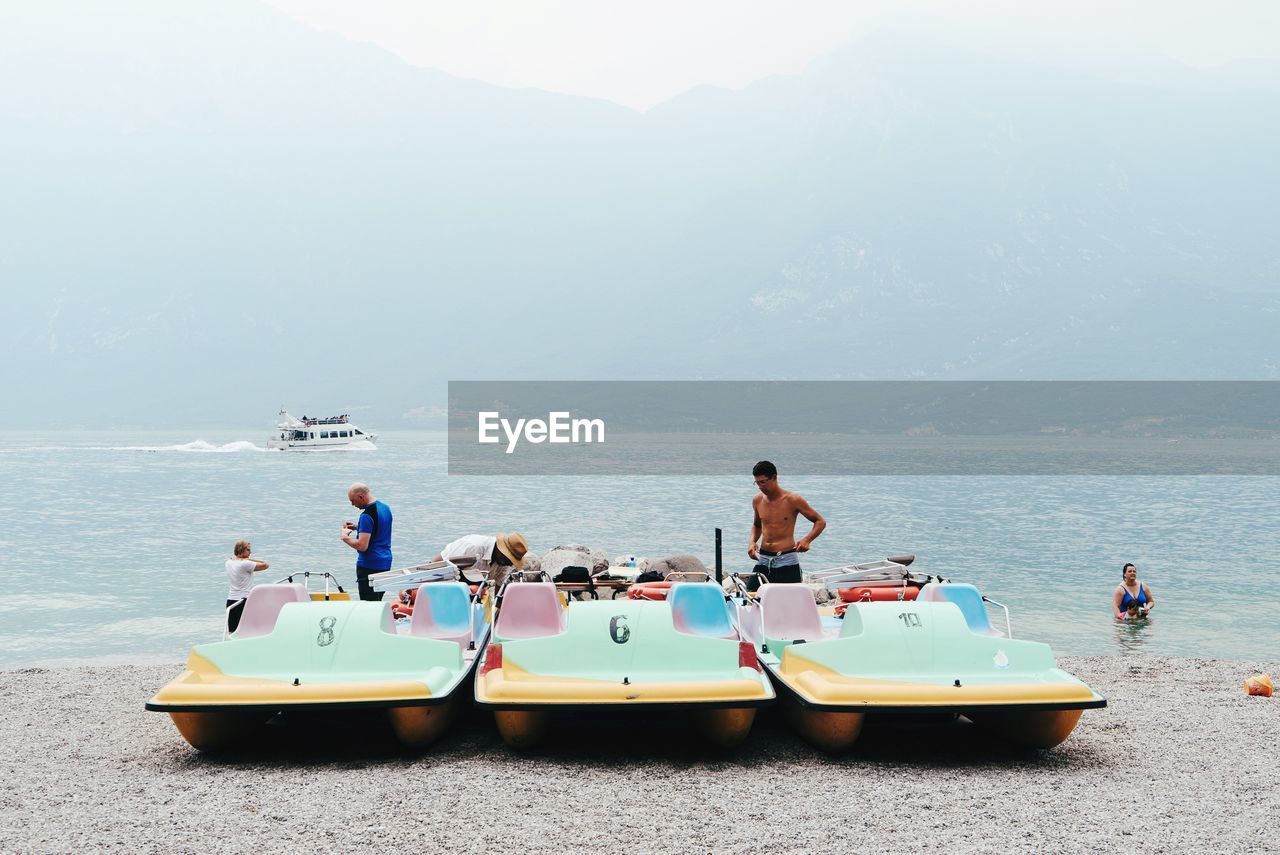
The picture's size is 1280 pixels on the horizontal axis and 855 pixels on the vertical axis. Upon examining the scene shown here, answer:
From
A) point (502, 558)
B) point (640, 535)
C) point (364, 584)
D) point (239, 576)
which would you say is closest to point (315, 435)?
point (640, 535)

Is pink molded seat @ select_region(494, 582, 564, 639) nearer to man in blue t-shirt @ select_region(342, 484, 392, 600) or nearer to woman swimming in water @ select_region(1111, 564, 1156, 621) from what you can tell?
man in blue t-shirt @ select_region(342, 484, 392, 600)

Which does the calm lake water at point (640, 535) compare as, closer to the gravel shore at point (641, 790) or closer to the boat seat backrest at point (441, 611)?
the boat seat backrest at point (441, 611)

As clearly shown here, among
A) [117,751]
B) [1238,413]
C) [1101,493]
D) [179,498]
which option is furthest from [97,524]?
[1238,413]

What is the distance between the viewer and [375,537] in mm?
12102

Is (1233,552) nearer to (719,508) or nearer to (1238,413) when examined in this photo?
(719,508)

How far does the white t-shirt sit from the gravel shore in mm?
2436

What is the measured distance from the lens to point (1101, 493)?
69750mm

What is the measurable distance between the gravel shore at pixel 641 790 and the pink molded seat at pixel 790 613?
29.4 inches

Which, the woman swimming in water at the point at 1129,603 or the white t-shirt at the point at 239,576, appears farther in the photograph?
the woman swimming in water at the point at 1129,603

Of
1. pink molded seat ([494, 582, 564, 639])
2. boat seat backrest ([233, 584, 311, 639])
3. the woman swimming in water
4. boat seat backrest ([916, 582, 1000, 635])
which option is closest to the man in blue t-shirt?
boat seat backrest ([233, 584, 311, 639])

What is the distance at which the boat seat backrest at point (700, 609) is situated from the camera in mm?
10133

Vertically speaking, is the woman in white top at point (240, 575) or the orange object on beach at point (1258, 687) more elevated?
the woman in white top at point (240, 575)

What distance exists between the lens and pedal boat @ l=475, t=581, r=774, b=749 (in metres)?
8.08

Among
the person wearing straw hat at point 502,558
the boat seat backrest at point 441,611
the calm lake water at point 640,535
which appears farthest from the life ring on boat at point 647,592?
the calm lake water at point 640,535
